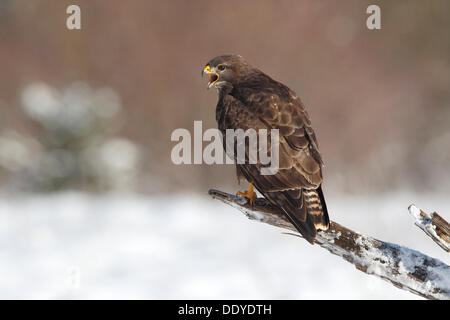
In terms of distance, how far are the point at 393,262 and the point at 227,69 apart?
2058 mm

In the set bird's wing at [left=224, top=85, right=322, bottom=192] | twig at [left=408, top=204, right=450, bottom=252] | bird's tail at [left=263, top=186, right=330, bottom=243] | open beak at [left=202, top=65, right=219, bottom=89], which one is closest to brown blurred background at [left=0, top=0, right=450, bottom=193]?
open beak at [left=202, top=65, right=219, bottom=89]

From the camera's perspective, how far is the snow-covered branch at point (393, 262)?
3.33 metres

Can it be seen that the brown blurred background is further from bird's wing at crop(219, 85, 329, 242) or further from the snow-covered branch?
the snow-covered branch

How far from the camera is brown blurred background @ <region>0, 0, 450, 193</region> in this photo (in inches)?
551

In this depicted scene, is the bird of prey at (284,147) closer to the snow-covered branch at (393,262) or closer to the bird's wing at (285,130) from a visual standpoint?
the bird's wing at (285,130)

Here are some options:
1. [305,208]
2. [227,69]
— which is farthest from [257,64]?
[305,208]

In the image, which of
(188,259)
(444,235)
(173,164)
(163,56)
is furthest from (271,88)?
(163,56)

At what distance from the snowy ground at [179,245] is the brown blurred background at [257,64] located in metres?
2.00

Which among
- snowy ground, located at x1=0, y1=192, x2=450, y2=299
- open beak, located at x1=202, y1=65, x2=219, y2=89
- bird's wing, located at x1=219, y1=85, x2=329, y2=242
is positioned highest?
open beak, located at x1=202, y1=65, x2=219, y2=89

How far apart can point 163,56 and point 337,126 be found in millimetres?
5515

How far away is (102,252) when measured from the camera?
353 inches

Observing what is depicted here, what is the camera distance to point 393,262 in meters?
3.45

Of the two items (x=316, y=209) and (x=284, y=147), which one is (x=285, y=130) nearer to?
(x=284, y=147)

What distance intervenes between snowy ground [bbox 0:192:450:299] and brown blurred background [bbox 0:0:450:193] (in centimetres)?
200
